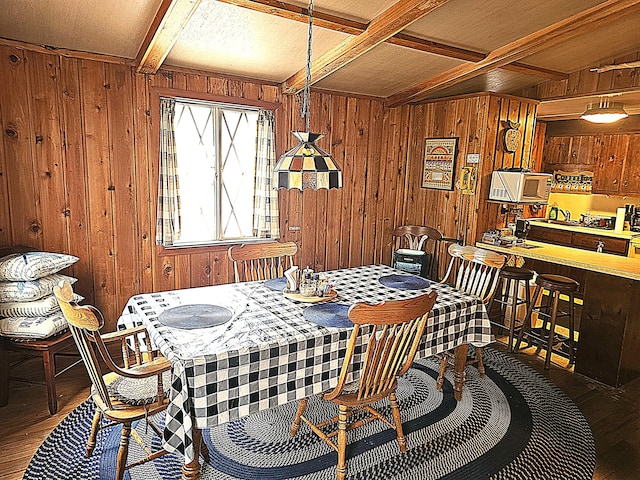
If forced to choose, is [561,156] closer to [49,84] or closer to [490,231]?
[490,231]

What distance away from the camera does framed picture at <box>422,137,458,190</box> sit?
4.55 metres

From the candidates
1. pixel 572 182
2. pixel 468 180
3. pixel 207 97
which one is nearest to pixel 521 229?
pixel 468 180

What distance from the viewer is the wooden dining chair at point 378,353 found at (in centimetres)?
191

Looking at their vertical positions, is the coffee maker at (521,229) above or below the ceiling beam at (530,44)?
below

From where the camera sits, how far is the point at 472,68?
3684 millimetres

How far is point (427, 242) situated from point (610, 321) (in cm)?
206

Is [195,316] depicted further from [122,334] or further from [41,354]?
[41,354]

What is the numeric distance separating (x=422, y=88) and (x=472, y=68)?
69 cm

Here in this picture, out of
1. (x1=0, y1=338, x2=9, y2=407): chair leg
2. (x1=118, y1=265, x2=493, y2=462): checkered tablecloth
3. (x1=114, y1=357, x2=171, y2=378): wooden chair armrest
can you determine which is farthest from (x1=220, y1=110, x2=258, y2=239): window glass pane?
(x1=114, y1=357, x2=171, y2=378): wooden chair armrest

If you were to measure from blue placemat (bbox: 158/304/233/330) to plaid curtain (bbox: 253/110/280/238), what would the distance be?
6.11 feet

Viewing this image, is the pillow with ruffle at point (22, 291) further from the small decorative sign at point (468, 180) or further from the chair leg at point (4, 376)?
the small decorative sign at point (468, 180)

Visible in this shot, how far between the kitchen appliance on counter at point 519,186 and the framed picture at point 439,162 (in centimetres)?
47

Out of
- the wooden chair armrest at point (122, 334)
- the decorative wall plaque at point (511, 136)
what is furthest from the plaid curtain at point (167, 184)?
the decorative wall plaque at point (511, 136)

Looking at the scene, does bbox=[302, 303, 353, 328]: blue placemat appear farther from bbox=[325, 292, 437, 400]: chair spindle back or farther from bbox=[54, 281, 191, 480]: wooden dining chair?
bbox=[54, 281, 191, 480]: wooden dining chair
